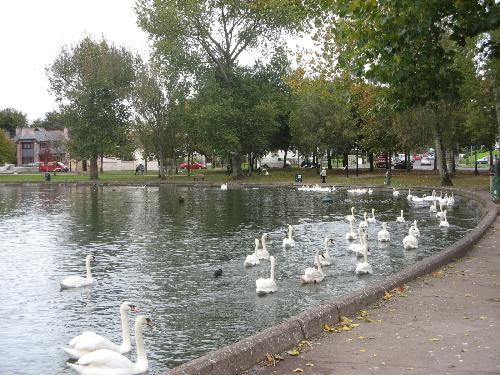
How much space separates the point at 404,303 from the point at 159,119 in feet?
215

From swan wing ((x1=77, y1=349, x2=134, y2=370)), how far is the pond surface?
838 mm

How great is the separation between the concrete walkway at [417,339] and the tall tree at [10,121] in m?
152

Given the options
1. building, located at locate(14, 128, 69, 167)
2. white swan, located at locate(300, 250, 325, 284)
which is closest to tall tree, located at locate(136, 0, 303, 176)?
white swan, located at locate(300, 250, 325, 284)

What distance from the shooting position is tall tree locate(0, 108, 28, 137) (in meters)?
152

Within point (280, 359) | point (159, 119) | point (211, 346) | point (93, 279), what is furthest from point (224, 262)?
point (159, 119)

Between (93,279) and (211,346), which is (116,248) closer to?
(93,279)

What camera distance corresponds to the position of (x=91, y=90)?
72188 millimetres

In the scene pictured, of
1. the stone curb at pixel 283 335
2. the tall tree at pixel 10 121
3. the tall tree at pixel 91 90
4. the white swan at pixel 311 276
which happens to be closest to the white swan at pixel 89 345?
the stone curb at pixel 283 335

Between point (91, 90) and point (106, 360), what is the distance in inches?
2629

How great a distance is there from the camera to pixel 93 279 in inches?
658

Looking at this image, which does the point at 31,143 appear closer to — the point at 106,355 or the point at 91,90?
the point at 91,90

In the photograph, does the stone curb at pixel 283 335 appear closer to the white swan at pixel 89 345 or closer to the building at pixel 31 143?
the white swan at pixel 89 345

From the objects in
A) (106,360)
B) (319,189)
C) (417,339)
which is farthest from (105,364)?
(319,189)

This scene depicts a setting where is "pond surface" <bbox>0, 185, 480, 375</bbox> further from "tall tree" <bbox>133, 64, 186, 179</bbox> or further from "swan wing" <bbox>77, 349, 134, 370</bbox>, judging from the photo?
"tall tree" <bbox>133, 64, 186, 179</bbox>
